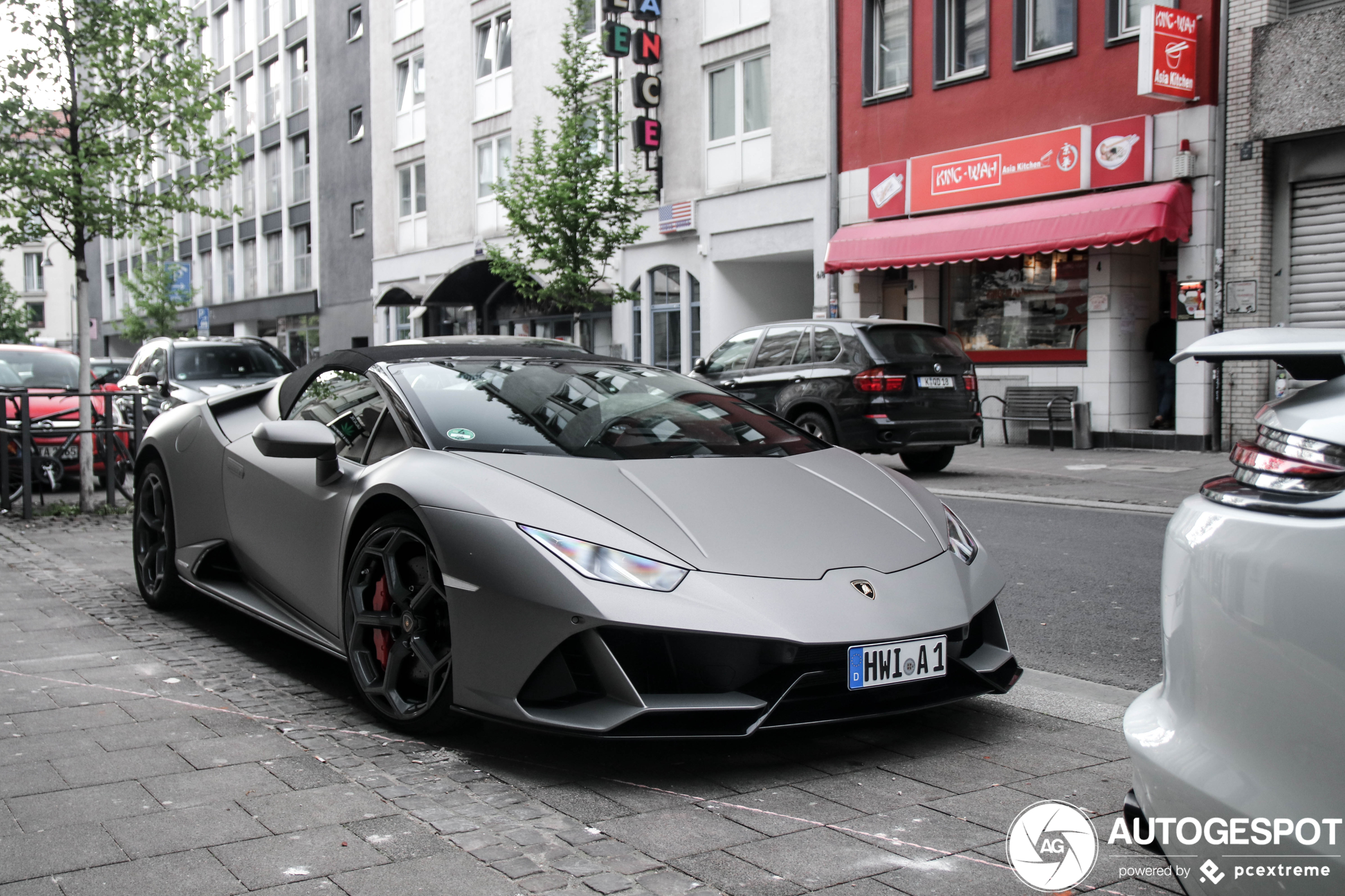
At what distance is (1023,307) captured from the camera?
18703 millimetres

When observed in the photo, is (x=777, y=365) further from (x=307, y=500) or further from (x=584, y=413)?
(x=307, y=500)

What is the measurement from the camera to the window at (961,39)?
18875 mm

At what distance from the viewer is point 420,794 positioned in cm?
335

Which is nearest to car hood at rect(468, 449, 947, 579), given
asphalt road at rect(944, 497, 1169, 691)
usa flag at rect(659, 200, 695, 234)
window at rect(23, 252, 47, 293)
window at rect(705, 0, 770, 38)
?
asphalt road at rect(944, 497, 1169, 691)

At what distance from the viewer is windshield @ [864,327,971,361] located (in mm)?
12758

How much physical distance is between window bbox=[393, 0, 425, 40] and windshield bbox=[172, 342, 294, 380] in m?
20.0

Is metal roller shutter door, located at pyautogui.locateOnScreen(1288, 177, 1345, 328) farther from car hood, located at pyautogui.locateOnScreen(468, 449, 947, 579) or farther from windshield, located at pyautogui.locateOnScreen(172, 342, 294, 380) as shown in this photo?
car hood, located at pyautogui.locateOnScreen(468, 449, 947, 579)

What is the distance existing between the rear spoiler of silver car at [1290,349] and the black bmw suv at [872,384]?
10.00 meters

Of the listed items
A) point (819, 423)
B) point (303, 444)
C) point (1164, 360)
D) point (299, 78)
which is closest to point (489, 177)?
point (299, 78)

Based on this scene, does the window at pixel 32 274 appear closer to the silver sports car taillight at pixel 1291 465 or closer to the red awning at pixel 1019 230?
the red awning at pixel 1019 230

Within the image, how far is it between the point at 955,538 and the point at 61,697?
320cm

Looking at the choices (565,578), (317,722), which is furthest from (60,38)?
(565,578)

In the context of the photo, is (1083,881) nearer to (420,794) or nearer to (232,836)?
(420,794)

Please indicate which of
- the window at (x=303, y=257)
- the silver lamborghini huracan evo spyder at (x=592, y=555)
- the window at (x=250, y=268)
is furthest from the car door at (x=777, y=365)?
the window at (x=250, y=268)
